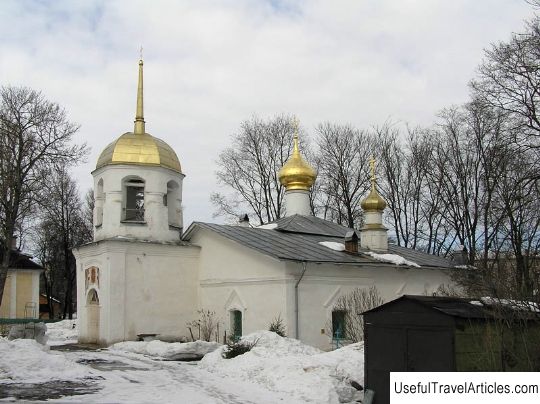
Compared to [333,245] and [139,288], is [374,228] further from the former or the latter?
[139,288]

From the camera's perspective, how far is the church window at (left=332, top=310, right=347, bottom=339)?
19312 millimetres

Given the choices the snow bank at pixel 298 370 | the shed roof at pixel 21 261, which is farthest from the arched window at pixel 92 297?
the shed roof at pixel 21 261

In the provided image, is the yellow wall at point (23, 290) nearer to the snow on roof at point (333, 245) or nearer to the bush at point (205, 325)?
the bush at point (205, 325)

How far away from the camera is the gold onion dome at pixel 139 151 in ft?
66.0

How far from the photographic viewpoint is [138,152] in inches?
798

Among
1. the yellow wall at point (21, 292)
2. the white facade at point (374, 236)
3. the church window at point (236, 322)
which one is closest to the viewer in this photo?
the church window at point (236, 322)

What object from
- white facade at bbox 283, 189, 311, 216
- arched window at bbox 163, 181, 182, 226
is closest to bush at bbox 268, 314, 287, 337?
arched window at bbox 163, 181, 182, 226

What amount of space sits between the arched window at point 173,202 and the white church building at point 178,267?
0.11ft

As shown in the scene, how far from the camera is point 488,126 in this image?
17.9 m

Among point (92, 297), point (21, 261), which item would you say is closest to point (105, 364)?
point (92, 297)

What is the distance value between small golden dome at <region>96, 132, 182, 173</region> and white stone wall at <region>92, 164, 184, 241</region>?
0.20m

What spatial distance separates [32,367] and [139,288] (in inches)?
306

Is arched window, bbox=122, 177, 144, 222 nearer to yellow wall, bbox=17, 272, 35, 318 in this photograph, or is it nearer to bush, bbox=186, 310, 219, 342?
bush, bbox=186, 310, 219, 342

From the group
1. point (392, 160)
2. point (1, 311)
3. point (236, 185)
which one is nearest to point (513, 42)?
point (392, 160)
